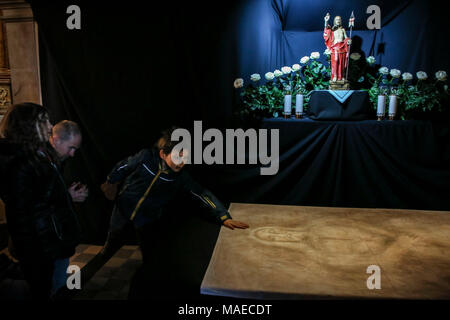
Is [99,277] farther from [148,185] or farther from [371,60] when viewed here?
[371,60]

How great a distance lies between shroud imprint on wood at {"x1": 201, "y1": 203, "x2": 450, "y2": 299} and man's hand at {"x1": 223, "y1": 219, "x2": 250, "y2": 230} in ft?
0.18

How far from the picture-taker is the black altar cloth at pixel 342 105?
9.92 ft

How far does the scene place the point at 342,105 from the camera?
302 cm

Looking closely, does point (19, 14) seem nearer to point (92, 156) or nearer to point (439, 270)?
point (92, 156)

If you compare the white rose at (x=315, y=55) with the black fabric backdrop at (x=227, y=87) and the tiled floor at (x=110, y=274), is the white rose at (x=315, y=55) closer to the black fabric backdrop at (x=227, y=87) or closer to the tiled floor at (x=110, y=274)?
the black fabric backdrop at (x=227, y=87)

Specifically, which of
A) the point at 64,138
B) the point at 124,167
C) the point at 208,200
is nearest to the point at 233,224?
the point at 208,200

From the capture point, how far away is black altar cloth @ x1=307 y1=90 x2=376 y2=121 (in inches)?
119

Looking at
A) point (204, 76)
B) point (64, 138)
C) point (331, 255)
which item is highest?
point (204, 76)

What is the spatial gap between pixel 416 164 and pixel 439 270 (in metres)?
1.70

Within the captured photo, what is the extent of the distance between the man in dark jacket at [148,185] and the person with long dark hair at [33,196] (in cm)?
70

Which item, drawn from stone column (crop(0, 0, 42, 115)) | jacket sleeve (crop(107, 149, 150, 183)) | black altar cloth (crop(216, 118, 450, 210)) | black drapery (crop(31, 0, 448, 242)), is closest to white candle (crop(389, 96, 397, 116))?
black altar cloth (crop(216, 118, 450, 210))

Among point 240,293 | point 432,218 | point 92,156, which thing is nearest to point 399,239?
point 432,218

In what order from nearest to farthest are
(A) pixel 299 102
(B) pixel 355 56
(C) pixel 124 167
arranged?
(C) pixel 124 167, (A) pixel 299 102, (B) pixel 355 56

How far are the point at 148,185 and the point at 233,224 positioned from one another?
0.81 metres
